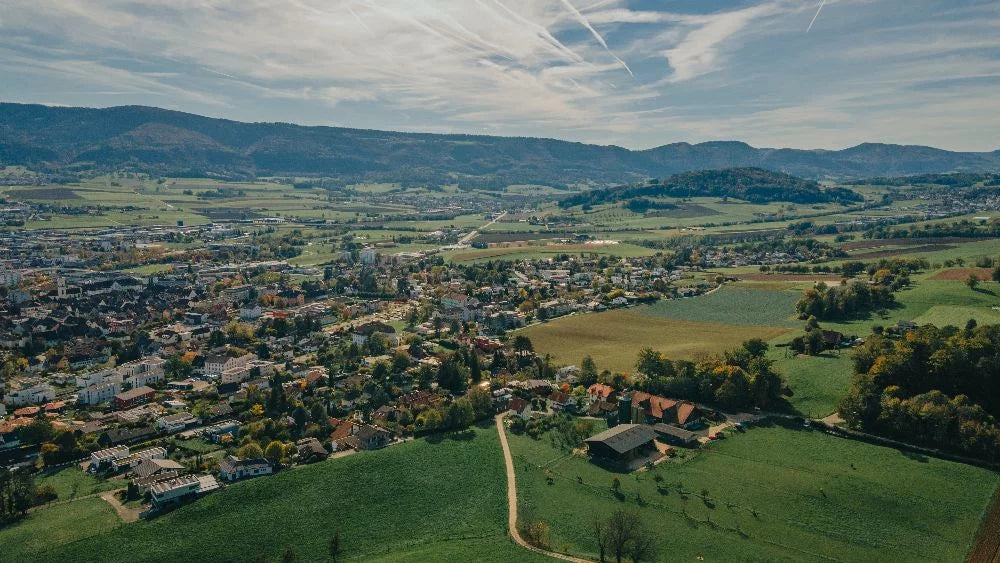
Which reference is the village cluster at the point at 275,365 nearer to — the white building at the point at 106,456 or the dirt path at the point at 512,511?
the white building at the point at 106,456

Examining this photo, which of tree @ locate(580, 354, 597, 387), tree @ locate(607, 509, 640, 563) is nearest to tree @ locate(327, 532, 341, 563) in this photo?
tree @ locate(607, 509, 640, 563)

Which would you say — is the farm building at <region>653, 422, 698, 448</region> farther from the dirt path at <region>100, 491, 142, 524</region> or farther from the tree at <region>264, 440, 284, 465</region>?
the dirt path at <region>100, 491, 142, 524</region>

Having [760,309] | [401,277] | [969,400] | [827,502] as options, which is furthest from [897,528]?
[401,277]


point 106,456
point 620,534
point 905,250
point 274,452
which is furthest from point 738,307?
point 106,456

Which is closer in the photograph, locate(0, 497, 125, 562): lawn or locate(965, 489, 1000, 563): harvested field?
locate(965, 489, 1000, 563): harvested field

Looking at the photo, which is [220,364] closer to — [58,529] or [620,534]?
[58,529]

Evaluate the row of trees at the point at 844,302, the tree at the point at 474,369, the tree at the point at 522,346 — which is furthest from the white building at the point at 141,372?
the row of trees at the point at 844,302
